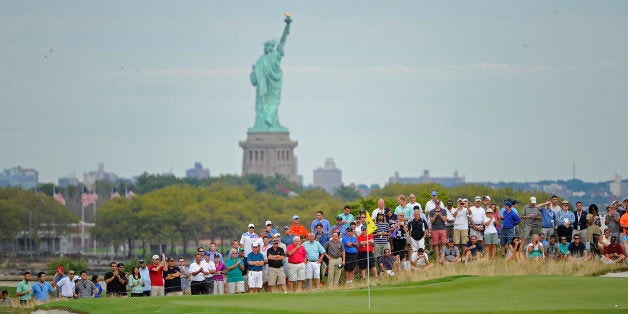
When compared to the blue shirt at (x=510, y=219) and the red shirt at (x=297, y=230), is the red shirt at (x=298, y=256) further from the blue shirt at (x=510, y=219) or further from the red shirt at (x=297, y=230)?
the blue shirt at (x=510, y=219)

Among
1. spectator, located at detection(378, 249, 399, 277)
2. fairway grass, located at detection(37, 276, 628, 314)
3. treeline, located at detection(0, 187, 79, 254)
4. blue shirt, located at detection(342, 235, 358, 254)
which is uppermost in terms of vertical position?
treeline, located at detection(0, 187, 79, 254)

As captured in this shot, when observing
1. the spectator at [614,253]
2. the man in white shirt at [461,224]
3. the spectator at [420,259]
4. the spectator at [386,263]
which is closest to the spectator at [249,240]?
the spectator at [386,263]

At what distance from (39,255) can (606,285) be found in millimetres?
139032

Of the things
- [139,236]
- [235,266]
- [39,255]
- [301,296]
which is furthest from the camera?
→ [139,236]

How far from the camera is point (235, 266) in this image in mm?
51625

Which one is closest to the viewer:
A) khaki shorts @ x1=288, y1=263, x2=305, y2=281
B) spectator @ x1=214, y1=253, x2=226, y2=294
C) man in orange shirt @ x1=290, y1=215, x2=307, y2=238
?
spectator @ x1=214, y1=253, x2=226, y2=294

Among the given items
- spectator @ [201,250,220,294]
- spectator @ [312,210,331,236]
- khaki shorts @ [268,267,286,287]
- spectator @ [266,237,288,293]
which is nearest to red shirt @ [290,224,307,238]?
spectator @ [312,210,331,236]

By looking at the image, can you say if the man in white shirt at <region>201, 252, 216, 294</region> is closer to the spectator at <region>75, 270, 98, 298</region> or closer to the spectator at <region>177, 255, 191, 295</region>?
the spectator at <region>177, 255, 191, 295</region>

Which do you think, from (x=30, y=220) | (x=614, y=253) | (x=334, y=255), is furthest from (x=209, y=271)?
(x=30, y=220)

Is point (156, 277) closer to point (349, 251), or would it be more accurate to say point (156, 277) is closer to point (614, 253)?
point (349, 251)

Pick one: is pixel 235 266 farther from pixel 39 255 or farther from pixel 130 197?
pixel 130 197

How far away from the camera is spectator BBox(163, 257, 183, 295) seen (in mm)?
51562

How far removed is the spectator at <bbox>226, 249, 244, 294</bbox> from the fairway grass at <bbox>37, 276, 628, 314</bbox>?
343 cm

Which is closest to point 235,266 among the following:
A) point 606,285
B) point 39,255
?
point 606,285
